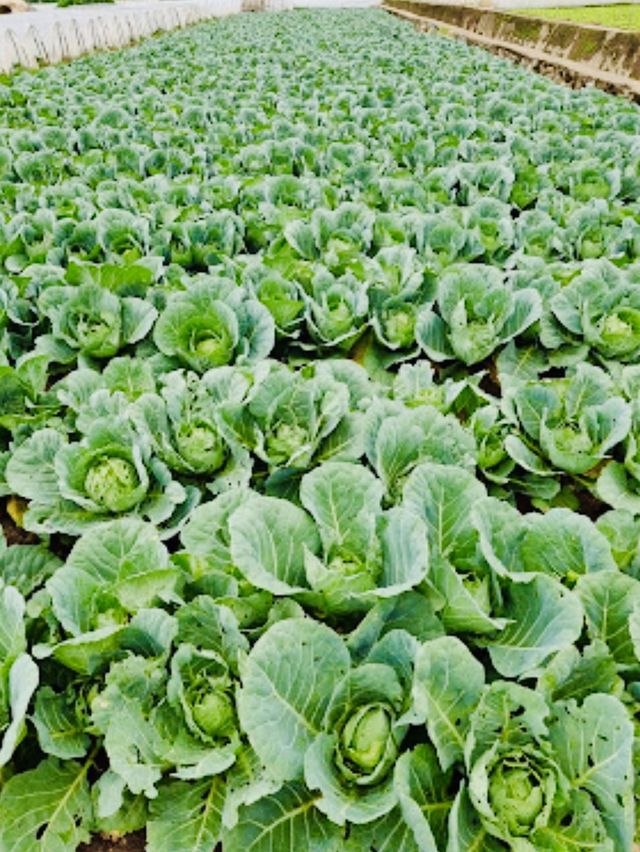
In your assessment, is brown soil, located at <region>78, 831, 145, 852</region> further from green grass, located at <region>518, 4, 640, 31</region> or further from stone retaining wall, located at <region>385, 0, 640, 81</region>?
green grass, located at <region>518, 4, 640, 31</region>

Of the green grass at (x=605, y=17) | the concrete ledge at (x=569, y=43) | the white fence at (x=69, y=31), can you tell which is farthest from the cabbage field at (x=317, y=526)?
the green grass at (x=605, y=17)

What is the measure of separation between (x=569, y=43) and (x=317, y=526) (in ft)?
47.6

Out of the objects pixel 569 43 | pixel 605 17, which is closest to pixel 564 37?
pixel 569 43

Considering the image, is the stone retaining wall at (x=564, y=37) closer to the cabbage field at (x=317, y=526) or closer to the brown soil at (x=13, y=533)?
the cabbage field at (x=317, y=526)

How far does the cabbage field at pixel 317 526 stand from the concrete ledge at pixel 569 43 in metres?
7.66

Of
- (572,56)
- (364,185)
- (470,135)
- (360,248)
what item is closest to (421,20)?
(572,56)

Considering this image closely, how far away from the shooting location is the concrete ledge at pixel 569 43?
424 inches

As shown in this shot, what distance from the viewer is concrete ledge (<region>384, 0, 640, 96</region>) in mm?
10766

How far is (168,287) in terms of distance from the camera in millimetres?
3473

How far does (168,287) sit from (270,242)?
3.08ft

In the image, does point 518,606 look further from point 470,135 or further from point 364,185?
point 470,135

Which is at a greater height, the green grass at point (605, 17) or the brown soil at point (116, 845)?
the green grass at point (605, 17)

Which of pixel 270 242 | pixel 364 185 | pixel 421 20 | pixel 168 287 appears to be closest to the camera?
pixel 168 287

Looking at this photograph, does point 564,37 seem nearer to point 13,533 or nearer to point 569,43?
point 569,43
